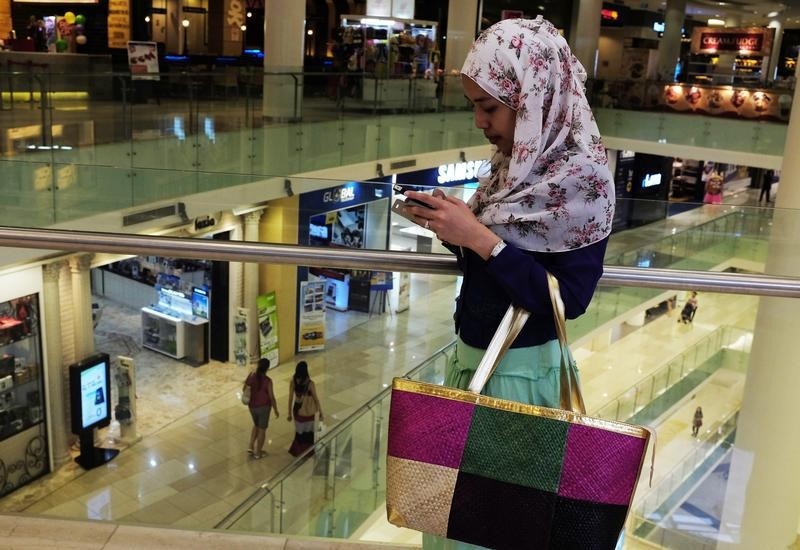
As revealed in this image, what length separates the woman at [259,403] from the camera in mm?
3193

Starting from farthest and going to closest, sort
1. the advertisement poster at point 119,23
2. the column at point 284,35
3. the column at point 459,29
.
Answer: the advertisement poster at point 119,23
the column at point 459,29
the column at point 284,35

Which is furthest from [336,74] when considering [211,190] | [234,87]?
[211,190]

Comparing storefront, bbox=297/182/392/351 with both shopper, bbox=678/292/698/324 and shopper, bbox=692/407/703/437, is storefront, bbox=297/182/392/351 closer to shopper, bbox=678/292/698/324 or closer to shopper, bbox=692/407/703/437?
shopper, bbox=678/292/698/324

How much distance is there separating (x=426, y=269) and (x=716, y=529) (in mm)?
1406

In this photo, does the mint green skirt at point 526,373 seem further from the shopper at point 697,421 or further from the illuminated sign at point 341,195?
the shopper at point 697,421

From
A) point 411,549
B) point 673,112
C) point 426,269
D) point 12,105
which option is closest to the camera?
point 426,269

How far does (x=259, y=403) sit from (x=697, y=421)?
3.74 m

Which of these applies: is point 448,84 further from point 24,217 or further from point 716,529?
point 716,529

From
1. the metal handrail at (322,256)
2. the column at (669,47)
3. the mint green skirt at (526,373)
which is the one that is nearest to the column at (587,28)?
the column at (669,47)

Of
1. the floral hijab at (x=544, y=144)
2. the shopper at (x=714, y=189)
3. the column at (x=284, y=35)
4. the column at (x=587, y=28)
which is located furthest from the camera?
the shopper at (x=714, y=189)

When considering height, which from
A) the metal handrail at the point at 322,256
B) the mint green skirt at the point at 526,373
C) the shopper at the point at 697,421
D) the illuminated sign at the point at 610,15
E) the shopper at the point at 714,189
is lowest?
the shopper at the point at 714,189

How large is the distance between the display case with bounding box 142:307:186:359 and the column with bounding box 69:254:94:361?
1172 mm

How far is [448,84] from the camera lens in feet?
46.5

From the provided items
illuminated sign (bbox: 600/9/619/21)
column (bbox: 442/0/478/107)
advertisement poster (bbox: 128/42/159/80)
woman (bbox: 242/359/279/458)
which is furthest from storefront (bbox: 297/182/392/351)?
illuminated sign (bbox: 600/9/619/21)
